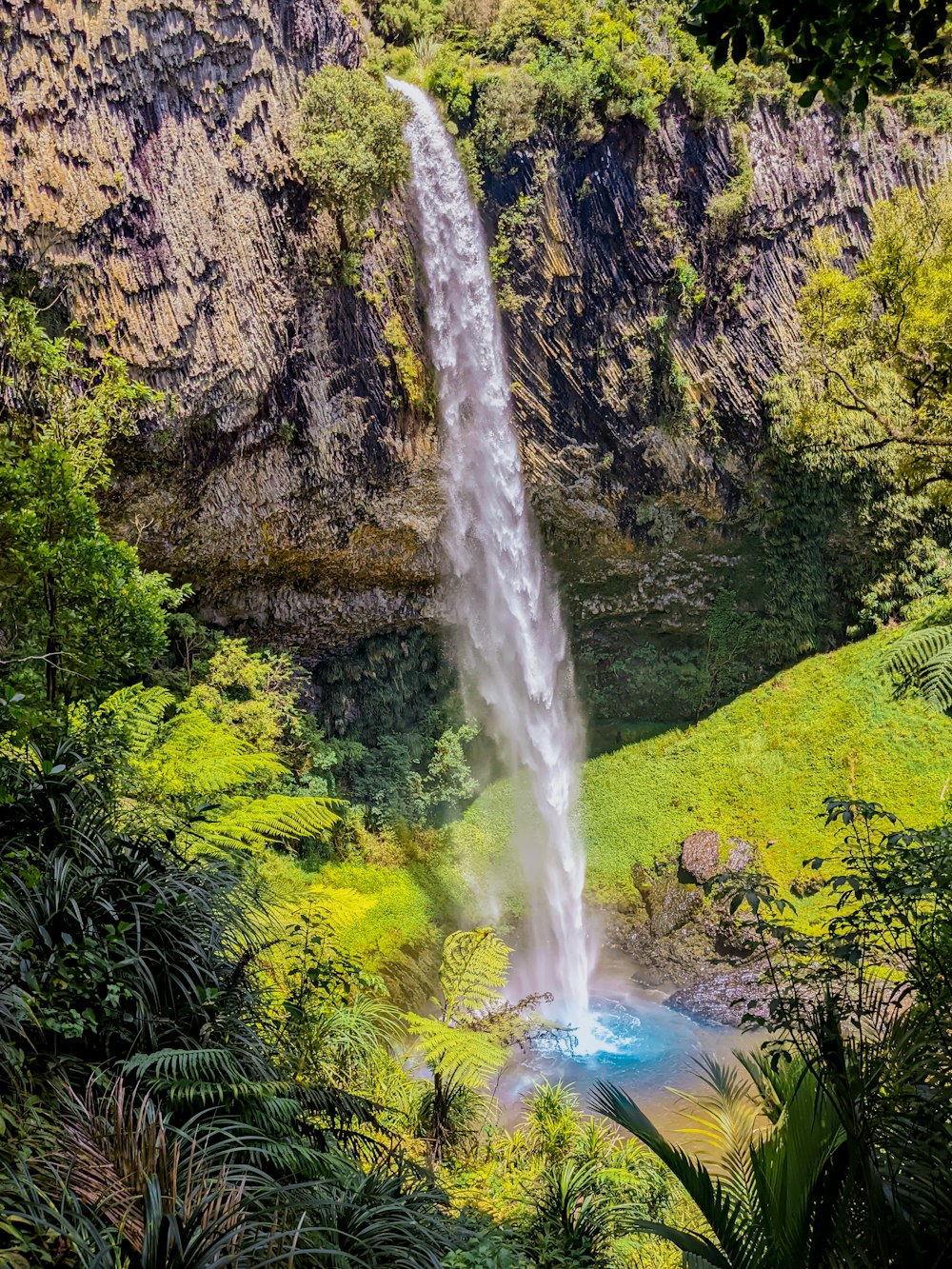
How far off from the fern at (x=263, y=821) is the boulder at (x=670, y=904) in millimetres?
7025

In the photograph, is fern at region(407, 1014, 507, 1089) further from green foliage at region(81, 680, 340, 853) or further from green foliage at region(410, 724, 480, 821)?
green foliage at region(410, 724, 480, 821)

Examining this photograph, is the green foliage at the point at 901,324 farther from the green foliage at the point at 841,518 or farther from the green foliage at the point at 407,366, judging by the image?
the green foliage at the point at 407,366

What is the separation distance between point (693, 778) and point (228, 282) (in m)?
10.2

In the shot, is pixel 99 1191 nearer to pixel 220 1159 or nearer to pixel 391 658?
pixel 220 1159

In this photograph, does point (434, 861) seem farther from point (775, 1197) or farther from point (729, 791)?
point (775, 1197)

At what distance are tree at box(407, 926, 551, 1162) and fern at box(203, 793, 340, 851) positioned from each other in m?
1.66

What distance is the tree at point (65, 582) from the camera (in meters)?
4.98

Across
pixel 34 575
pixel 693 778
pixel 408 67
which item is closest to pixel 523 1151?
pixel 34 575

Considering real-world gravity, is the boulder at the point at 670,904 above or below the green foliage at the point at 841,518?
below

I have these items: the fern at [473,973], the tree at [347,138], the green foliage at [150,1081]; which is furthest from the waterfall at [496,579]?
the green foliage at [150,1081]

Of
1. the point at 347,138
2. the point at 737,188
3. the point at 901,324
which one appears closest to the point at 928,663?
the point at 901,324

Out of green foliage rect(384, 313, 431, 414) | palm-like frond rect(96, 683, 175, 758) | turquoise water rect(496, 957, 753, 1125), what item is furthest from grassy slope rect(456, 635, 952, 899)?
palm-like frond rect(96, 683, 175, 758)

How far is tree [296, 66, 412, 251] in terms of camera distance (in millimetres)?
9469

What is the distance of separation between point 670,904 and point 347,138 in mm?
11112
